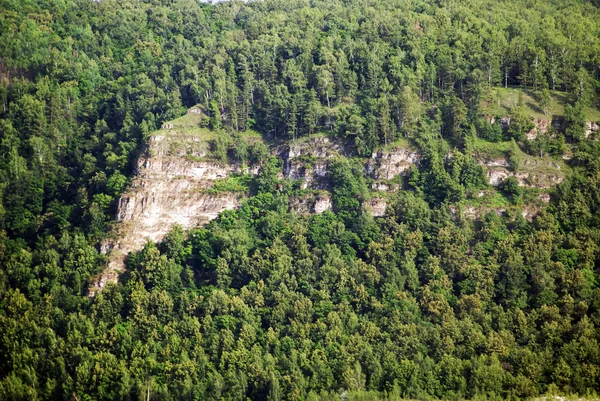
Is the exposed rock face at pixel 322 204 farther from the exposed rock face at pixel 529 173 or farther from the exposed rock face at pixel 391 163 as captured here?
the exposed rock face at pixel 529 173

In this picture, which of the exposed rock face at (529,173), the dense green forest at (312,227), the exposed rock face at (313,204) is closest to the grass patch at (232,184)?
the dense green forest at (312,227)

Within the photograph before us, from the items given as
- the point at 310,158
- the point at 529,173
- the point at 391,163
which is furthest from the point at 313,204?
the point at 529,173

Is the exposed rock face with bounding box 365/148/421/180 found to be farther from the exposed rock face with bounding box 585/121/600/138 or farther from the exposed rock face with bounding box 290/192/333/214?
the exposed rock face with bounding box 585/121/600/138

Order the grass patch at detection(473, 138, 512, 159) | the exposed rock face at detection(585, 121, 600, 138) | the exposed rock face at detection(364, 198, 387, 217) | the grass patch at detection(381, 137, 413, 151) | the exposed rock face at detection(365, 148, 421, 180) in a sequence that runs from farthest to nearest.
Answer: the exposed rock face at detection(585, 121, 600, 138) < the grass patch at detection(381, 137, 413, 151) < the exposed rock face at detection(365, 148, 421, 180) < the grass patch at detection(473, 138, 512, 159) < the exposed rock face at detection(364, 198, 387, 217)

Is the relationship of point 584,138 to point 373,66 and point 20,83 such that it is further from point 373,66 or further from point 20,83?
point 20,83

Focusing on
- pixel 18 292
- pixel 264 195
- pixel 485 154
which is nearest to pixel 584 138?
pixel 485 154

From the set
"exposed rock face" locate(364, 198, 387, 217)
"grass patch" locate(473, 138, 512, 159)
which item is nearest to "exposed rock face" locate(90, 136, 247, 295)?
"exposed rock face" locate(364, 198, 387, 217)

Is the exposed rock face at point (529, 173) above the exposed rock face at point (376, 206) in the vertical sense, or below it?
above

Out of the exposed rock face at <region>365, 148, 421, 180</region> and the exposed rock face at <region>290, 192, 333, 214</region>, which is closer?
the exposed rock face at <region>290, 192, 333, 214</region>

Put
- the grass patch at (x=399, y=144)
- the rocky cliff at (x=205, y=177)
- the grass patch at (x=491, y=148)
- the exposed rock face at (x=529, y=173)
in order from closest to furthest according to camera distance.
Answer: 1. the rocky cliff at (x=205, y=177)
2. the exposed rock face at (x=529, y=173)
3. the grass patch at (x=491, y=148)
4. the grass patch at (x=399, y=144)
